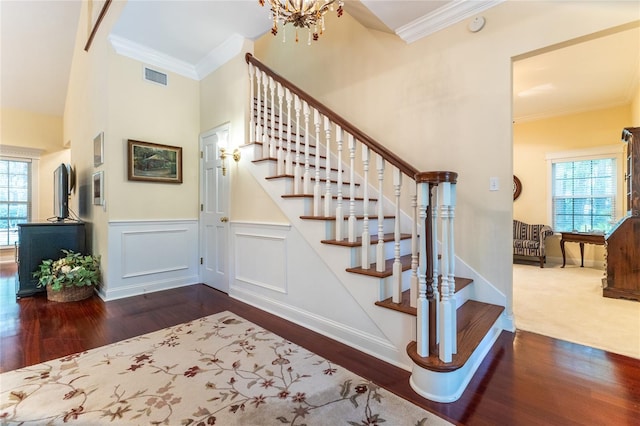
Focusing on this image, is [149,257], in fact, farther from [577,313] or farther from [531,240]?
[531,240]

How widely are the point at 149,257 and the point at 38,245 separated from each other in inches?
51.6

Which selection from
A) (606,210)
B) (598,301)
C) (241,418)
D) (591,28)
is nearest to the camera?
(241,418)

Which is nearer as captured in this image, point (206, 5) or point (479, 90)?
point (479, 90)

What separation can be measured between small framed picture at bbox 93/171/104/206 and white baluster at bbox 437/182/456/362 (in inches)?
150

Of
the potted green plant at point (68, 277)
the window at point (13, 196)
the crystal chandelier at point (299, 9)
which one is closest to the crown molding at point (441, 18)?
the crystal chandelier at point (299, 9)

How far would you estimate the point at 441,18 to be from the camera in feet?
8.70

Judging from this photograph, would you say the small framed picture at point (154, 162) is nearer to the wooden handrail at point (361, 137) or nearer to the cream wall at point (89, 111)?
the cream wall at point (89, 111)

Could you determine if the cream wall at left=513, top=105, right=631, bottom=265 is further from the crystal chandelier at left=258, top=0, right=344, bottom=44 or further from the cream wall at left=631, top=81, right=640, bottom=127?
the crystal chandelier at left=258, top=0, right=344, bottom=44

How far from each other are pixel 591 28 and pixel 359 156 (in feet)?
7.06

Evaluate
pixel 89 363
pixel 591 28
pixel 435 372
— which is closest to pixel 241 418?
pixel 435 372

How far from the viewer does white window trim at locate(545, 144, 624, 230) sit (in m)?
4.74

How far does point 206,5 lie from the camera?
281 cm

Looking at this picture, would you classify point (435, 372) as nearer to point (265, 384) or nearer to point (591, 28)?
point (265, 384)

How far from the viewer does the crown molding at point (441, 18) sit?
8.13ft
